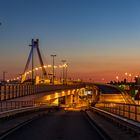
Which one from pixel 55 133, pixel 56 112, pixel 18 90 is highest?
pixel 18 90

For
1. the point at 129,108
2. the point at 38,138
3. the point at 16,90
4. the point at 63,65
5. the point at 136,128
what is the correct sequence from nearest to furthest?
the point at 136,128
the point at 38,138
the point at 129,108
the point at 16,90
the point at 63,65

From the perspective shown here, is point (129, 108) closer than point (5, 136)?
No

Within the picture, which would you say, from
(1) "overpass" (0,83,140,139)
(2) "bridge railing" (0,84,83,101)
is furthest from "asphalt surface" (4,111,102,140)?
(2) "bridge railing" (0,84,83,101)

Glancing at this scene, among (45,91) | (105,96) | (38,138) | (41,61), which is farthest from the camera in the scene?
(41,61)

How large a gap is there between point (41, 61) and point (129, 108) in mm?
141149

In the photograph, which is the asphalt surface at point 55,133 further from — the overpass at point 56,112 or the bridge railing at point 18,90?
the bridge railing at point 18,90

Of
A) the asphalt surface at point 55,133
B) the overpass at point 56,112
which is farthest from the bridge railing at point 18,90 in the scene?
the asphalt surface at point 55,133

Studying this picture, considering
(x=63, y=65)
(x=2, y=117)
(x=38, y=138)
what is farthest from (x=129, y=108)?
(x=63, y=65)

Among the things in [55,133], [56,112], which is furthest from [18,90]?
[55,133]

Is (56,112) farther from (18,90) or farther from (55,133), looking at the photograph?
(55,133)

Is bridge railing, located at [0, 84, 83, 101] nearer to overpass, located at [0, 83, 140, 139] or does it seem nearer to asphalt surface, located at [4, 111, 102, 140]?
overpass, located at [0, 83, 140, 139]

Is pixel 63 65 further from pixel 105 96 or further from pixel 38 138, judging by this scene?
pixel 38 138

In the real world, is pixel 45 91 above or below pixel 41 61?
below

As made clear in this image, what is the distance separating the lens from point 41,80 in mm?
183375
